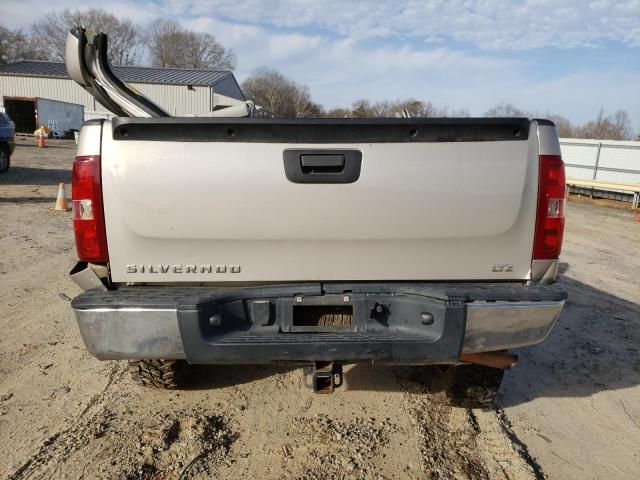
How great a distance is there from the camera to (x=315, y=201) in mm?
2330

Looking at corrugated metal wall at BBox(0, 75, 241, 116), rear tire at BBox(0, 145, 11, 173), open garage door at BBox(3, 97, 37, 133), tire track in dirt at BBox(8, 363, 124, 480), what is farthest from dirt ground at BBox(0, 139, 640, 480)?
open garage door at BBox(3, 97, 37, 133)

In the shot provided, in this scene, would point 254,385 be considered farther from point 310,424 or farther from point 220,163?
point 220,163

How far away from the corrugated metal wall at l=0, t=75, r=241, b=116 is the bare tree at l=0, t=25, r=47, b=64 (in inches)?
835

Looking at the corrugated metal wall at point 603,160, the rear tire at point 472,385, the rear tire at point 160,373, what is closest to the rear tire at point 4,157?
the rear tire at point 160,373

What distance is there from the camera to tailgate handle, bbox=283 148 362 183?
2.30m

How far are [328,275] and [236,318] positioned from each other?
1.66ft

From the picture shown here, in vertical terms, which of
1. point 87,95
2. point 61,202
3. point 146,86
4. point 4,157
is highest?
point 146,86

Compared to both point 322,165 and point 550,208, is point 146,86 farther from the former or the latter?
point 550,208

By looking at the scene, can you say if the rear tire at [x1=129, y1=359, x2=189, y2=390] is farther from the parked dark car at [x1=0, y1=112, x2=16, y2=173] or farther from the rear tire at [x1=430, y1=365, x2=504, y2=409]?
the parked dark car at [x1=0, y1=112, x2=16, y2=173]

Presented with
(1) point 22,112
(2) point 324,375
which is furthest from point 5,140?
(1) point 22,112

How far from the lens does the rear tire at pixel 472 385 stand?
2953mm

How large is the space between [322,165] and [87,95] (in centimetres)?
4598

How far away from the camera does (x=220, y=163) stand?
228 centimetres

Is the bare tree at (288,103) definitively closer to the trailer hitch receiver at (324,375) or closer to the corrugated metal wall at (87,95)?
the trailer hitch receiver at (324,375)
